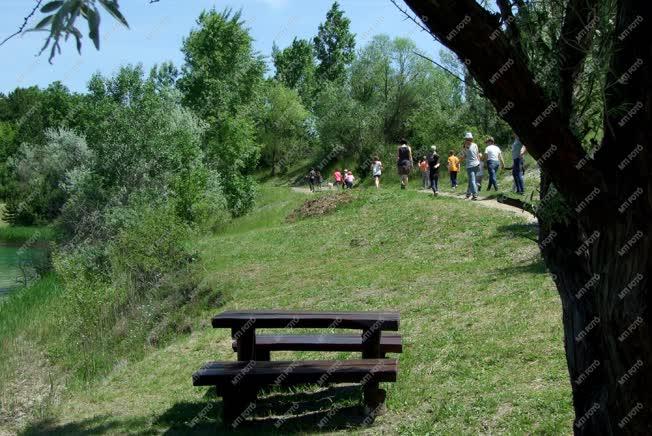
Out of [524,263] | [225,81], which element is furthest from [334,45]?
[524,263]

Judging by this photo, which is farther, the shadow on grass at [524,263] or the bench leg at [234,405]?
the shadow on grass at [524,263]

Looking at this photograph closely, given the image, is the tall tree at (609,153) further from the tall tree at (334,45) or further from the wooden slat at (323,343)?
the tall tree at (334,45)

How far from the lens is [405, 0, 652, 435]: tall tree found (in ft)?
12.7

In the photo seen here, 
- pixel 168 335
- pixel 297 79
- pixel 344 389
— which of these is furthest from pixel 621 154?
pixel 297 79

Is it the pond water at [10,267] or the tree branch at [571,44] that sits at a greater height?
the tree branch at [571,44]

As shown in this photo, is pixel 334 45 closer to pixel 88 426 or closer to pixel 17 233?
pixel 17 233

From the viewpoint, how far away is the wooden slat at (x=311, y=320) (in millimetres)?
7723

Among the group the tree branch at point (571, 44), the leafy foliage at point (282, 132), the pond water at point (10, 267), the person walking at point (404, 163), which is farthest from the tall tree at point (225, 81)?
the tree branch at point (571, 44)

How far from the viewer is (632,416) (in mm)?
4066

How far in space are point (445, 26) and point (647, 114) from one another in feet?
3.86

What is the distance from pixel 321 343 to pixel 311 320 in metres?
0.46

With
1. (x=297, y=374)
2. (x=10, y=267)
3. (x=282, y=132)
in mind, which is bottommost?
(x=10, y=267)

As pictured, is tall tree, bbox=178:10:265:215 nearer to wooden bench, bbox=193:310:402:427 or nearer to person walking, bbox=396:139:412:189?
person walking, bbox=396:139:412:189

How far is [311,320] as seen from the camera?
7.92 m
